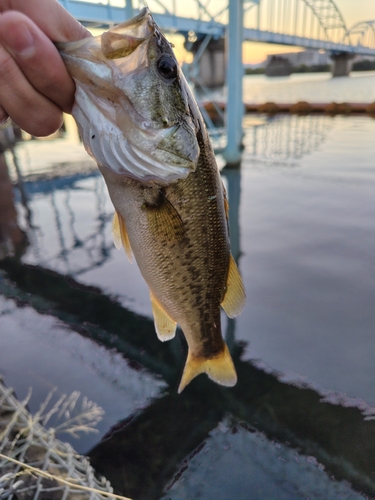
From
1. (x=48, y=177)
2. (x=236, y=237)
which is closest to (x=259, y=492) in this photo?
(x=236, y=237)

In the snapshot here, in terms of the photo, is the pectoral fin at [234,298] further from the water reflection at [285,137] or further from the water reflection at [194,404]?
the water reflection at [285,137]

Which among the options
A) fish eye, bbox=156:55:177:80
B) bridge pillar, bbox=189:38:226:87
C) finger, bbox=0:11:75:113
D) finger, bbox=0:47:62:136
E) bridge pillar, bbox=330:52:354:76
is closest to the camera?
finger, bbox=0:11:75:113

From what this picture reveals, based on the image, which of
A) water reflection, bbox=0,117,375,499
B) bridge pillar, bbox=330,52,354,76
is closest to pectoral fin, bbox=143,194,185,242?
water reflection, bbox=0,117,375,499

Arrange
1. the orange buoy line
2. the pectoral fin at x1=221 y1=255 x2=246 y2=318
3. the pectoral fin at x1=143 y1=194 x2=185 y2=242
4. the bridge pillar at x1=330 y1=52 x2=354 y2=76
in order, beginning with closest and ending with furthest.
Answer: the pectoral fin at x1=143 y1=194 x2=185 y2=242, the pectoral fin at x1=221 y1=255 x2=246 y2=318, the orange buoy line, the bridge pillar at x1=330 y1=52 x2=354 y2=76

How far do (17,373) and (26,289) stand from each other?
4.92 feet

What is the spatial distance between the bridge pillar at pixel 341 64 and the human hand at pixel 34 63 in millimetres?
63594

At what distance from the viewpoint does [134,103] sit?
1.34m

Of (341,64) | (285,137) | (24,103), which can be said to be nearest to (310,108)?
(285,137)

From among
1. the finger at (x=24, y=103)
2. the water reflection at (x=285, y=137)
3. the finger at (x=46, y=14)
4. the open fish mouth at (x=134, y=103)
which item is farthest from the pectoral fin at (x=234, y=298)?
the water reflection at (x=285, y=137)

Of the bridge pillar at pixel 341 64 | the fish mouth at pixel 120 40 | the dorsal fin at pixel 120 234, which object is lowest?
the bridge pillar at pixel 341 64

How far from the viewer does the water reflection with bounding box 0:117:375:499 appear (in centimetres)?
232

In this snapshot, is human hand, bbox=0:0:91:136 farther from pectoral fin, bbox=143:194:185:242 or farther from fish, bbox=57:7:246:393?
pectoral fin, bbox=143:194:185:242

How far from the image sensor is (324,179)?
8.22 m

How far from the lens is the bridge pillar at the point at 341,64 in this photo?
2186 inches
